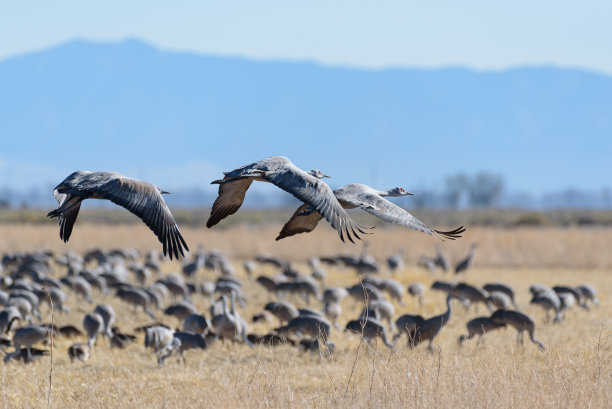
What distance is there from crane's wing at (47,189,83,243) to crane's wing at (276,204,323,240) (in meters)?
1.64

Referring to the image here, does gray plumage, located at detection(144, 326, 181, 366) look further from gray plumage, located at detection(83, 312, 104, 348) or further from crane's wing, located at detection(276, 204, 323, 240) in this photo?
crane's wing, located at detection(276, 204, 323, 240)

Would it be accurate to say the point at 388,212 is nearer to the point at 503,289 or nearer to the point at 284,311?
the point at 284,311

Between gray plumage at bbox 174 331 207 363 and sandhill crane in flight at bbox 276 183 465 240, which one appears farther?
gray plumage at bbox 174 331 207 363

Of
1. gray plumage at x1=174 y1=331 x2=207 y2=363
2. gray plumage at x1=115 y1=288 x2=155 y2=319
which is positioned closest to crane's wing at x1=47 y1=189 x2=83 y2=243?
gray plumage at x1=174 y1=331 x2=207 y2=363

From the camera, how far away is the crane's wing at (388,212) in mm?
6828

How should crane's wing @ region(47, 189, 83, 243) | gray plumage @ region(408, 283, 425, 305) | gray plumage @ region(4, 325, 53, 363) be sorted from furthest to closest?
gray plumage @ region(408, 283, 425, 305) → gray plumage @ region(4, 325, 53, 363) → crane's wing @ region(47, 189, 83, 243)

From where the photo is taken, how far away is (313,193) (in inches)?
256

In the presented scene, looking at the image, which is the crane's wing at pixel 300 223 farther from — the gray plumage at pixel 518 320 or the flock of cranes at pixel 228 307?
the gray plumage at pixel 518 320

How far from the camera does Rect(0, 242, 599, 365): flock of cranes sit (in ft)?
36.6

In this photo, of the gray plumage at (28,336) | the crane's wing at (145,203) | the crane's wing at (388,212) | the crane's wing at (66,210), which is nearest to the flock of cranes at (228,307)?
the gray plumage at (28,336)

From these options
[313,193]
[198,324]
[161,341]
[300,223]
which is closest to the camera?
[313,193]

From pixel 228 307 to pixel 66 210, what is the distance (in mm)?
7209

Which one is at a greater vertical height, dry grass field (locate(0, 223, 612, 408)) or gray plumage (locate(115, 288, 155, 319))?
gray plumage (locate(115, 288, 155, 319))

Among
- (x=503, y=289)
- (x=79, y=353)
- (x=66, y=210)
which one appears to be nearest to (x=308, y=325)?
(x=79, y=353)
